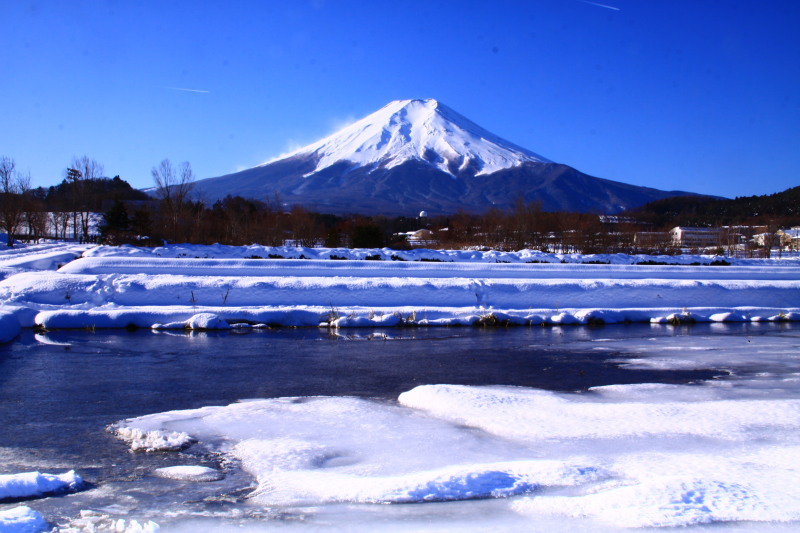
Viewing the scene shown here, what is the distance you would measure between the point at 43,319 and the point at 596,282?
1630cm

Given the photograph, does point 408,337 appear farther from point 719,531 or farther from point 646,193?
point 646,193

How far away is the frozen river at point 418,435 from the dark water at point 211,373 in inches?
1.7

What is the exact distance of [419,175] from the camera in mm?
152500

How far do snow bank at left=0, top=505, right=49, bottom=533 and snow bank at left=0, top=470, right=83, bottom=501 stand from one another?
1.77 feet

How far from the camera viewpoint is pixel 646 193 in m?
171

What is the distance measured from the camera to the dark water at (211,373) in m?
6.02

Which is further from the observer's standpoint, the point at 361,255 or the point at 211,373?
the point at 361,255

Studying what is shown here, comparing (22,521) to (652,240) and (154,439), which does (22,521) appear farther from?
(652,240)

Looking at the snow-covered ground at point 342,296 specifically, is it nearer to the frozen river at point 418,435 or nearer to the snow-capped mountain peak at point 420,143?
the frozen river at point 418,435

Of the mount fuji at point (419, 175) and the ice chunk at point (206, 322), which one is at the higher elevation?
the mount fuji at point (419, 175)

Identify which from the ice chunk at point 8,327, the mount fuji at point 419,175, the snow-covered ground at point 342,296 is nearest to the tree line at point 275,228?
the snow-covered ground at point 342,296

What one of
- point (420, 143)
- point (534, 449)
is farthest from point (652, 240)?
point (420, 143)

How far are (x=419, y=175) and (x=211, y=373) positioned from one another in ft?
474

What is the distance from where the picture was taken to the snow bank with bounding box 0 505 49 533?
4137mm
